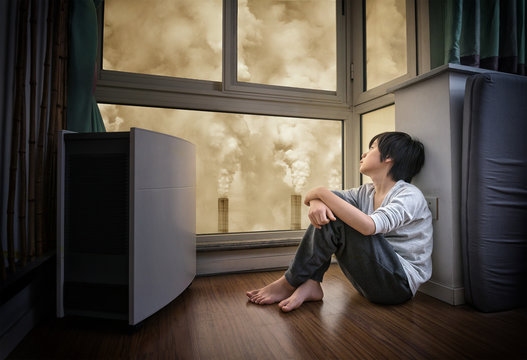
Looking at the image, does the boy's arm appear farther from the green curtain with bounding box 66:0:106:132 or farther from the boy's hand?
the green curtain with bounding box 66:0:106:132

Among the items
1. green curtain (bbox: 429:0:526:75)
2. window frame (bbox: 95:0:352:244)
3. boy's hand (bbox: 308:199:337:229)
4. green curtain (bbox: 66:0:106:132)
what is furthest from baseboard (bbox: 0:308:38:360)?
green curtain (bbox: 429:0:526:75)

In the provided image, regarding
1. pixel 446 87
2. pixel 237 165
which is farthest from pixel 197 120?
pixel 446 87

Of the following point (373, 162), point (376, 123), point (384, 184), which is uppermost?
point (376, 123)

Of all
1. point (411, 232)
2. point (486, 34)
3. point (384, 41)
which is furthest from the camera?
point (384, 41)

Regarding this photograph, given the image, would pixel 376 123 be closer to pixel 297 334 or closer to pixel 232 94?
pixel 232 94

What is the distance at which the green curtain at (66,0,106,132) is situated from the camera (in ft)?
4.24

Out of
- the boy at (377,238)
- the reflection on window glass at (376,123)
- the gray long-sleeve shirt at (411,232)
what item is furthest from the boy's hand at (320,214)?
the reflection on window glass at (376,123)

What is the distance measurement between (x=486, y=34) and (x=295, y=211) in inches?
54.3

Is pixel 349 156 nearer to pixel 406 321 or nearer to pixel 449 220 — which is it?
pixel 449 220

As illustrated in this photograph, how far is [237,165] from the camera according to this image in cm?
189

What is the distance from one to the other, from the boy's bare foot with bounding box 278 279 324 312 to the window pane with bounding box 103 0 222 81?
1.31 meters

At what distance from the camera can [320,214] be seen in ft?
4.00

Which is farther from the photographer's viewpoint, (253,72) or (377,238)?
(253,72)

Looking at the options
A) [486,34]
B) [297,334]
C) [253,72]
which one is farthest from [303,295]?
[486,34]
